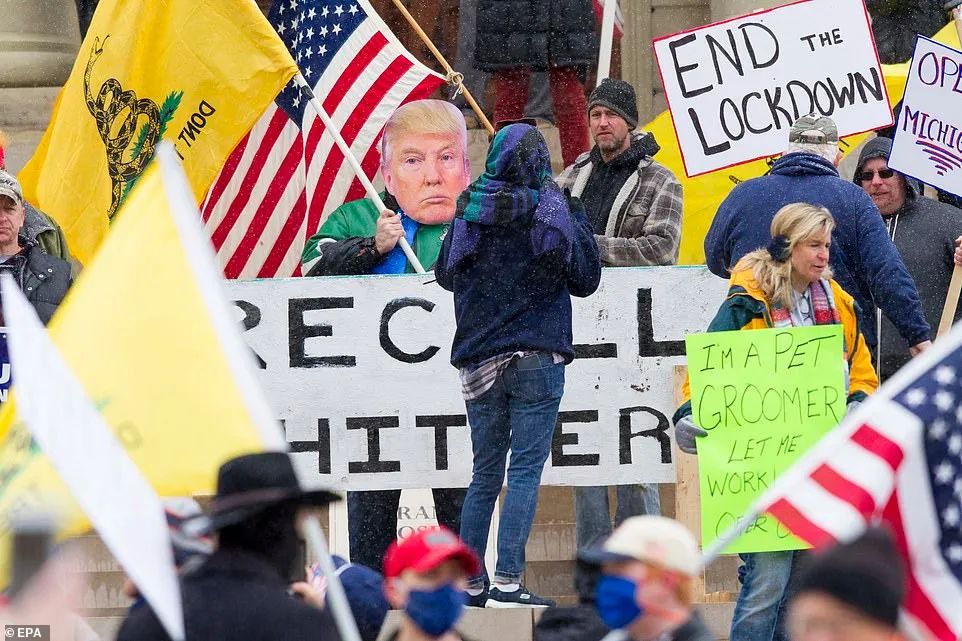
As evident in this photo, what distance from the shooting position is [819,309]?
7316mm

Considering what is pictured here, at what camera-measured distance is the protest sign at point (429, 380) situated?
28.2ft

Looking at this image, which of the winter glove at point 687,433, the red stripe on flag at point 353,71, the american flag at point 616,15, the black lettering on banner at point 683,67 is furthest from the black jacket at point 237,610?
the american flag at point 616,15

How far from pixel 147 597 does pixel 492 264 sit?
3318 millimetres

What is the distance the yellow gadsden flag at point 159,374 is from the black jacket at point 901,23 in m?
8.02

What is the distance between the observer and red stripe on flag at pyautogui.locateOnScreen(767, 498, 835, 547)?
473 cm

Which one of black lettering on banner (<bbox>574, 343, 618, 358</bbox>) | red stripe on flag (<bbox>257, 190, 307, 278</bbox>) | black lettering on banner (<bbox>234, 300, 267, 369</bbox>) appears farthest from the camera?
red stripe on flag (<bbox>257, 190, 307, 278</bbox>)

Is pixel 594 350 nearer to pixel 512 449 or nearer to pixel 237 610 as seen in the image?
pixel 512 449

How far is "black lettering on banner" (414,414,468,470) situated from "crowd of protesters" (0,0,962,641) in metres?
0.15

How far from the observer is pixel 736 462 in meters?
7.45

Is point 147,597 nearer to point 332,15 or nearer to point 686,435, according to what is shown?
point 686,435

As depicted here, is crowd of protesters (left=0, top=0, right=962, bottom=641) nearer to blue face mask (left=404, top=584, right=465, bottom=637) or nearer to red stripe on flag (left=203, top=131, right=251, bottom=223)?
blue face mask (left=404, top=584, right=465, bottom=637)

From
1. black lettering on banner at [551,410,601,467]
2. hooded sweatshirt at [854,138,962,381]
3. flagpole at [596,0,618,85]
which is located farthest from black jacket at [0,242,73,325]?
hooded sweatshirt at [854,138,962,381]

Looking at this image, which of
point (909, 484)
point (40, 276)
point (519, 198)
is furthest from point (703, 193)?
point (909, 484)

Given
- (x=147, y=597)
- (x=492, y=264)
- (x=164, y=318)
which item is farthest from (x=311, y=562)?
(x=147, y=597)
